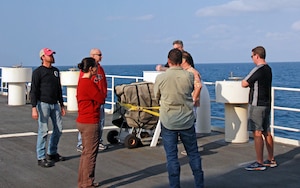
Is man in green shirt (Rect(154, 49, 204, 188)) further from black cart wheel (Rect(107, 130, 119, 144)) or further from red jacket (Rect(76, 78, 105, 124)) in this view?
black cart wheel (Rect(107, 130, 119, 144))

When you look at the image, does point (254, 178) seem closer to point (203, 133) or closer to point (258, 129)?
point (258, 129)

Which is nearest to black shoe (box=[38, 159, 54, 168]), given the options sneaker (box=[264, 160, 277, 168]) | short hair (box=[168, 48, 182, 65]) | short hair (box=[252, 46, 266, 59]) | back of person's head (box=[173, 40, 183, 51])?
short hair (box=[168, 48, 182, 65])

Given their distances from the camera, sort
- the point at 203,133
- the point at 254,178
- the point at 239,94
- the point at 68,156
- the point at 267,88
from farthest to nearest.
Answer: the point at 203,133
the point at 239,94
the point at 68,156
the point at 267,88
the point at 254,178

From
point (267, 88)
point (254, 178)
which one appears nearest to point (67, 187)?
point (254, 178)

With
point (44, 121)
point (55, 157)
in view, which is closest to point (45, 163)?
point (55, 157)

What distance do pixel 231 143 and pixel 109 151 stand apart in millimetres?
2274

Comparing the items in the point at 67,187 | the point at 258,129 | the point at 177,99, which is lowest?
the point at 67,187

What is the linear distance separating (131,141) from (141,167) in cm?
136

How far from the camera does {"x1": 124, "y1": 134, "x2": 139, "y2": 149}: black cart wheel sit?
356 inches

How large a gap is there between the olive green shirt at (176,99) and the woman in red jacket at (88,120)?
36.9 inches

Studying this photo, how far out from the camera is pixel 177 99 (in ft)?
19.5

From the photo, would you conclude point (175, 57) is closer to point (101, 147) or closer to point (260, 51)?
point (260, 51)

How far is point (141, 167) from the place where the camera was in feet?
25.4

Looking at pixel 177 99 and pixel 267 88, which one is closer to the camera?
pixel 177 99
